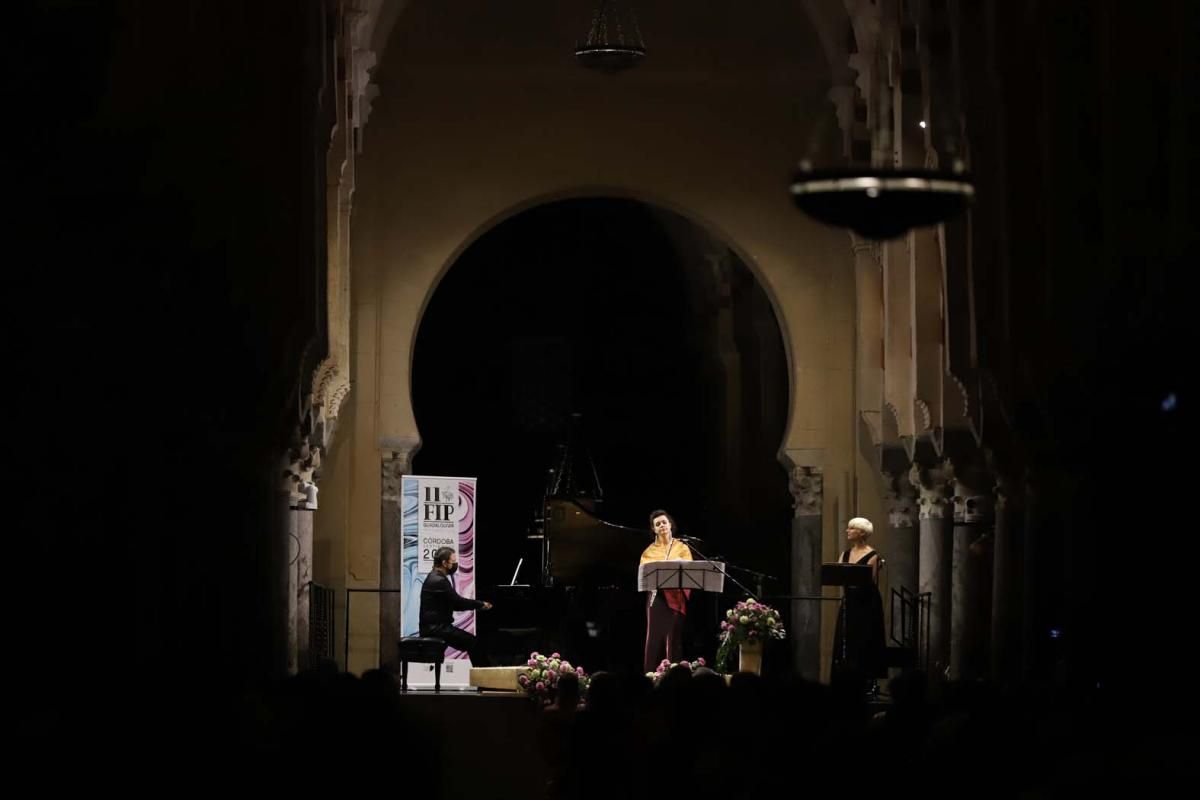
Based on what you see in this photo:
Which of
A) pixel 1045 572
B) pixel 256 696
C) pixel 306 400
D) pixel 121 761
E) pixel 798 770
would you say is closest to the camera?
pixel 121 761

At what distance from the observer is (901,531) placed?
76.6 ft

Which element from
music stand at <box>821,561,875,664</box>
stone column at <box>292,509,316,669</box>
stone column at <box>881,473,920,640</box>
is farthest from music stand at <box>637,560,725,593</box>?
stone column at <box>881,473,920,640</box>

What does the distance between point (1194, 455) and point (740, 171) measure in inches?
471

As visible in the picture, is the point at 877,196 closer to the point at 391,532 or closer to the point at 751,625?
the point at 751,625

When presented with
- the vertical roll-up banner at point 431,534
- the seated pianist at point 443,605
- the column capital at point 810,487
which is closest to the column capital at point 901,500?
the column capital at point 810,487

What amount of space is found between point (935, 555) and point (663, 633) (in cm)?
251

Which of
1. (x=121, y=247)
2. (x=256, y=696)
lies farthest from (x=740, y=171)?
(x=256, y=696)

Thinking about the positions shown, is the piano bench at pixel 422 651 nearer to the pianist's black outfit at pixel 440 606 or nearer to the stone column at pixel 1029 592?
the pianist's black outfit at pixel 440 606

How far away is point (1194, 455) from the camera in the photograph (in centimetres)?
1321

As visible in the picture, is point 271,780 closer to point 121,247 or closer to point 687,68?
point 121,247

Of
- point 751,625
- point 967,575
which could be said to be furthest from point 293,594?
point 967,575

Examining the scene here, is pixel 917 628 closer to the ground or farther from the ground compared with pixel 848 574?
closer to the ground

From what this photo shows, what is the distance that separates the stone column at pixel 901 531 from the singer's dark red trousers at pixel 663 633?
10.2 ft

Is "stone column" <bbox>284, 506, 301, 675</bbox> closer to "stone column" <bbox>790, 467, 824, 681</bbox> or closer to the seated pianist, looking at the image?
the seated pianist
